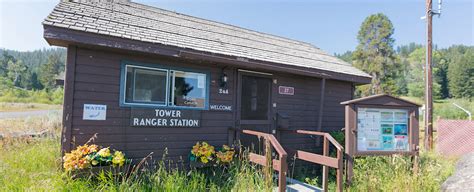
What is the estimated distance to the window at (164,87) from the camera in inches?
188

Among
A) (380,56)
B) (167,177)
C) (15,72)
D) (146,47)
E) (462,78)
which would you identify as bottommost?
(167,177)

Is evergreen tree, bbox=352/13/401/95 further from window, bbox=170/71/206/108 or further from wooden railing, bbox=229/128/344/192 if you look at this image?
window, bbox=170/71/206/108

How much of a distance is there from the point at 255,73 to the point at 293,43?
3525 millimetres

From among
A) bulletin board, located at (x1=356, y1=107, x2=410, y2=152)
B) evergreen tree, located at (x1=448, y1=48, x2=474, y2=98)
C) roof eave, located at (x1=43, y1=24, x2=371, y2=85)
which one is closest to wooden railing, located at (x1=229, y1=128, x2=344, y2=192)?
bulletin board, located at (x1=356, y1=107, x2=410, y2=152)

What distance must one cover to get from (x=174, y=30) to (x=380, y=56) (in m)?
28.5

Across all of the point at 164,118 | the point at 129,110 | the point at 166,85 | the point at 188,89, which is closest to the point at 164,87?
the point at 166,85

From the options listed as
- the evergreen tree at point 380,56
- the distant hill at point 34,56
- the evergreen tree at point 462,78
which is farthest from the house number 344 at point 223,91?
the distant hill at point 34,56

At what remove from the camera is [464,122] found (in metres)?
9.15

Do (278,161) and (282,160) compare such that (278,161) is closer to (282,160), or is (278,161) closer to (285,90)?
(282,160)

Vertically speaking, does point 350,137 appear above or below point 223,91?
below

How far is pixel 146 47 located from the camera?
454 cm

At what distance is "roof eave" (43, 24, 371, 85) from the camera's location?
3.89 metres

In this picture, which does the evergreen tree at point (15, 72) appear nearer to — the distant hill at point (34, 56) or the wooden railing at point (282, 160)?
the distant hill at point (34, 56)

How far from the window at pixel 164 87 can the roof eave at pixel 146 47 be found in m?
0.46
